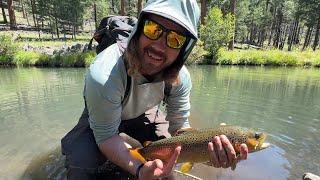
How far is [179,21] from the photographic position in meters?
2.88

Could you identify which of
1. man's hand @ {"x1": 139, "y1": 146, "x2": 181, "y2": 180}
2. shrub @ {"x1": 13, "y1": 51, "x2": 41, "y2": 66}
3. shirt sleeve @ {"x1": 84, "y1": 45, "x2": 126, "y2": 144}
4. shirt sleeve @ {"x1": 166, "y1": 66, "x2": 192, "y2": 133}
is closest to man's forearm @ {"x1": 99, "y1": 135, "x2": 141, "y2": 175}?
shirt sleeve @ {"x1": 84, "y1": 45, "x2": 126, "y2": 144}

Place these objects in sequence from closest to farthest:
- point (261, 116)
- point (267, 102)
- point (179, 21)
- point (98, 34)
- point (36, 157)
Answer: point (179, 21)
point (98, 34)
point (36, 157)
point (261, 116)
point (267, 102)

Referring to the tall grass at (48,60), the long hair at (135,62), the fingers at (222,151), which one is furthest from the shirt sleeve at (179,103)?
the tall grass at (48,60)

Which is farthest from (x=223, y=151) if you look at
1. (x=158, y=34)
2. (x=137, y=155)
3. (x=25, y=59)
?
(x=25, y=59)

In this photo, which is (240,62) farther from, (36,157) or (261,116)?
(36,157)

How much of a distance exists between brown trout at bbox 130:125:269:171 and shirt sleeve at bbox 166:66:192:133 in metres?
0.59

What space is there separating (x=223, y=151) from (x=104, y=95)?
1.12 m

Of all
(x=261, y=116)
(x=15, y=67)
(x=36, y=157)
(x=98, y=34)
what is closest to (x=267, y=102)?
(x=261, y=116)

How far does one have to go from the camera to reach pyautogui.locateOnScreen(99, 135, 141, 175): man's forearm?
3.20m

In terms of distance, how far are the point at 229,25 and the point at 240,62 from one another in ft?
13.2

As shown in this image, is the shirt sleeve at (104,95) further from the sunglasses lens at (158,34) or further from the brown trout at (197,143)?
the sunglasses lens at (158,34)

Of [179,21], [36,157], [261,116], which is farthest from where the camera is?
[261,116]

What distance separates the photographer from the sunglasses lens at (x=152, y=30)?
2962 mm

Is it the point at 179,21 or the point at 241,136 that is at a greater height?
the point at 179,21
